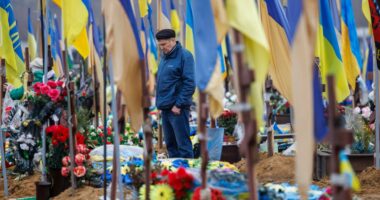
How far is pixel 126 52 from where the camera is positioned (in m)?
5.42

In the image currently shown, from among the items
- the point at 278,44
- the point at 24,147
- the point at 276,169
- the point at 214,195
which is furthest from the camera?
the point at 276,169

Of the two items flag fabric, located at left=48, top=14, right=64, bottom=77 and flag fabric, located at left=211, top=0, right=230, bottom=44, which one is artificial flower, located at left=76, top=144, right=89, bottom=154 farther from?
flag fabric, located at left=48, top=14, right=64, bottom=77

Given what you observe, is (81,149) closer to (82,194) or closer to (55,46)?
(82,194)

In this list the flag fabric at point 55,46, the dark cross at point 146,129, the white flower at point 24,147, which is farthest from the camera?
the flag fabric at point 55,46

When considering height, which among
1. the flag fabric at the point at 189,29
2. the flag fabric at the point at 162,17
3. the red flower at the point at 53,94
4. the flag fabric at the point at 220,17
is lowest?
the red flower at the point at 53,94

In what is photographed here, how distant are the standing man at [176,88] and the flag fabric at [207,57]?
3260mm

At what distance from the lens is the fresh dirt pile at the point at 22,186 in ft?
27.0

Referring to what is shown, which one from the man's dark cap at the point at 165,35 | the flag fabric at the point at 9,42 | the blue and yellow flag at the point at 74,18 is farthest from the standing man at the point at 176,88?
the flag fabric at the point at 9,42

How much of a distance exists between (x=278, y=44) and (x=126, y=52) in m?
2.84

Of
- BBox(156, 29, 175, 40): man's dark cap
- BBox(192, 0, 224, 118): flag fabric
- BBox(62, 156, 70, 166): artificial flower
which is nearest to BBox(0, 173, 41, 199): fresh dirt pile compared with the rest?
BBox(62, 156, 70, 166): artificial flower

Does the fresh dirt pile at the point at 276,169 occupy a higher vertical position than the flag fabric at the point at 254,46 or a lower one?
lower

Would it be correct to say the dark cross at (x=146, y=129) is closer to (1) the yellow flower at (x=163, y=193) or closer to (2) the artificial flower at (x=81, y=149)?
(1) the yellow flower at (x=163, y=193)

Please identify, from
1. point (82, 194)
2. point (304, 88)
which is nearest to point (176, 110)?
point (82, 194)

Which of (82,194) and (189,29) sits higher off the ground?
(189,29)
